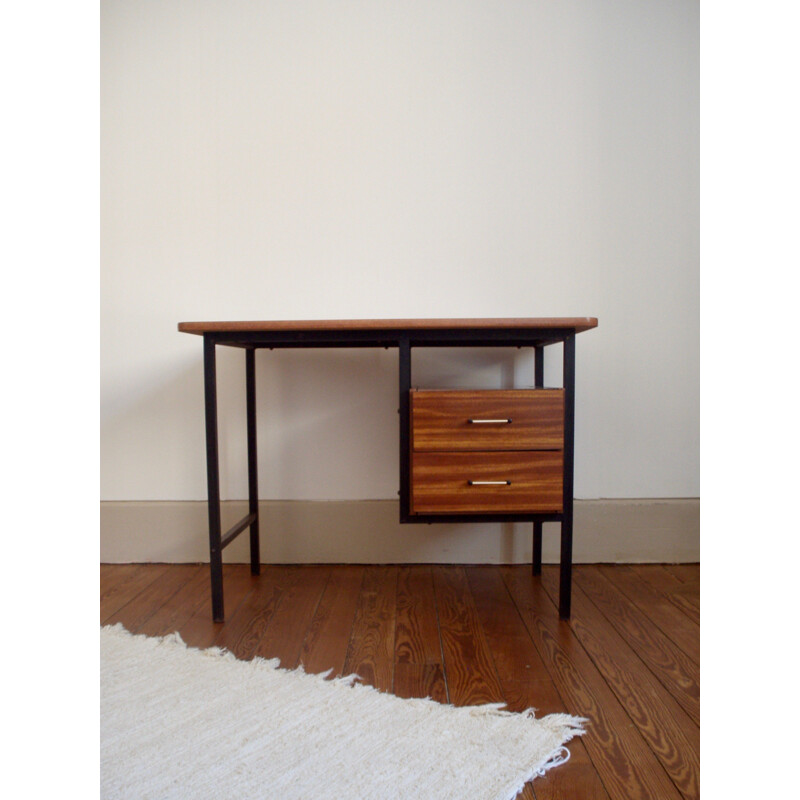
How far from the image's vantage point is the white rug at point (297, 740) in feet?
3.05

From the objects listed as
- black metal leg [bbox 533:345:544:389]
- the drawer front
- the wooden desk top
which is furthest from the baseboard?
the wooden desk top

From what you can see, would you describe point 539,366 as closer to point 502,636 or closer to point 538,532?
point 538,532

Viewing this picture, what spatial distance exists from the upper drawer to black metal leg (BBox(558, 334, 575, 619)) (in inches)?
1.8

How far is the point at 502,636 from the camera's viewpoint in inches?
59.0

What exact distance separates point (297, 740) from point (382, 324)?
860mm

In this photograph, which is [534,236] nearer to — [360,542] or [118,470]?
[360,542]

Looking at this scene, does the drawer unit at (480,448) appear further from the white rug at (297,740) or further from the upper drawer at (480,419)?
the white rug at (297,740)

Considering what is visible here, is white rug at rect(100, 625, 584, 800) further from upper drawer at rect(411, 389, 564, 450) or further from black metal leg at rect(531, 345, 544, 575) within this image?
black metal leg at rect(531, 345, 544, 575)

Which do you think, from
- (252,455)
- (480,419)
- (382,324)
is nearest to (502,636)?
(480,419)

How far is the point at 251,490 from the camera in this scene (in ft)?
6.63

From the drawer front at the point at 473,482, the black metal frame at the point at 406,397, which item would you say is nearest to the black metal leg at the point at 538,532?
the black metal frame at the point at 406,397
